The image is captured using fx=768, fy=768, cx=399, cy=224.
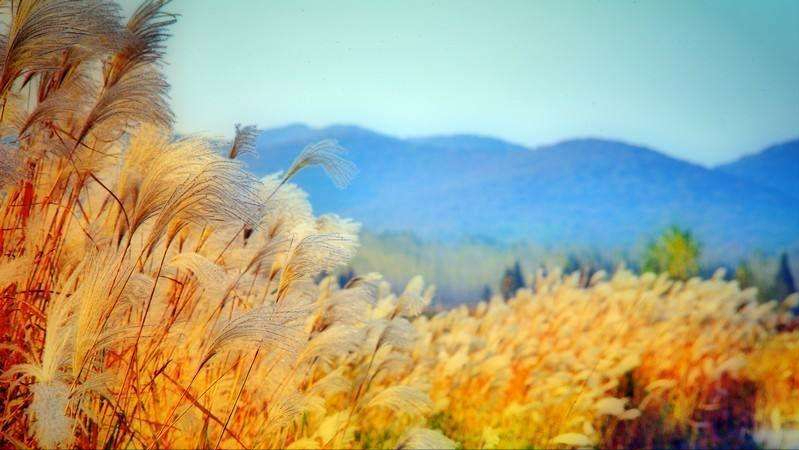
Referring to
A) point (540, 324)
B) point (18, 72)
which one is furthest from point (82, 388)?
point (540, 324)

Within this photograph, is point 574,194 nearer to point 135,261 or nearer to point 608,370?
point 608,370

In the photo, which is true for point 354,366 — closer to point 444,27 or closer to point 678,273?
point 444,27

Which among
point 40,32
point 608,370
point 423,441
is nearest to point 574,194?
point 608,370

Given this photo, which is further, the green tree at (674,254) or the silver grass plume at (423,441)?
the green tree at (674,254)

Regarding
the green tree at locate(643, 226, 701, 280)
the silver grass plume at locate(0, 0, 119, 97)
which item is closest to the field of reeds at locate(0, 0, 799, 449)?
the silver grass plume at locate(0, 0, 119, 97)

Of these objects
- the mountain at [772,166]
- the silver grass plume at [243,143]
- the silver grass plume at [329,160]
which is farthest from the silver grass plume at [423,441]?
the mountain at [772,166]

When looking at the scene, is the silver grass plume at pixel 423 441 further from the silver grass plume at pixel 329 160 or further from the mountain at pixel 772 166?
the mountain at pixel 772 166
